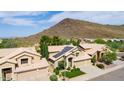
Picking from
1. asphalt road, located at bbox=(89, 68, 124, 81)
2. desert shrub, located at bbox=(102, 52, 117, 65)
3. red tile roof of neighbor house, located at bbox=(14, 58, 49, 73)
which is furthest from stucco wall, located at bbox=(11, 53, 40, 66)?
desert shrub, located at bbox=(102, 52, 117, 65)

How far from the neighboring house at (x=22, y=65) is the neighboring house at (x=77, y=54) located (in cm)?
57

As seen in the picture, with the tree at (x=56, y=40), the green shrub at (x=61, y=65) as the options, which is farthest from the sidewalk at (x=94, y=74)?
the tree at (x=56, y=40)

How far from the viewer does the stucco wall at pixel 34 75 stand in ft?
28.1

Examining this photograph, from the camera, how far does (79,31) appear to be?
30.0 feet

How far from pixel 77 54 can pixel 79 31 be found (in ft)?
3.22

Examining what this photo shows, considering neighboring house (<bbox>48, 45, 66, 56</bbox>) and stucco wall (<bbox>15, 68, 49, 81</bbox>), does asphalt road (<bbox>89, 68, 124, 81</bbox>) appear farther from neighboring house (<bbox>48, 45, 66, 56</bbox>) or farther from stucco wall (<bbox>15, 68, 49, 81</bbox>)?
stucco wall (<bbox>15, 68, 49, 81</bbox>)

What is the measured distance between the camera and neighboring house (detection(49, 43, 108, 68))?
904 centimetres

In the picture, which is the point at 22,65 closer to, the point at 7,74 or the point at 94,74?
the point at 7,74

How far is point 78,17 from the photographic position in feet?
28.0

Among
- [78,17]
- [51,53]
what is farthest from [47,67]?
[78,17]

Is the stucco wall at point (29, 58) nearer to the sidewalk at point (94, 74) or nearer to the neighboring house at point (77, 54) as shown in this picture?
the neighboring house at point (77, 54)

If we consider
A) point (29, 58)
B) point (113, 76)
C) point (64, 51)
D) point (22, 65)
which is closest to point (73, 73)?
point (64, 51)
